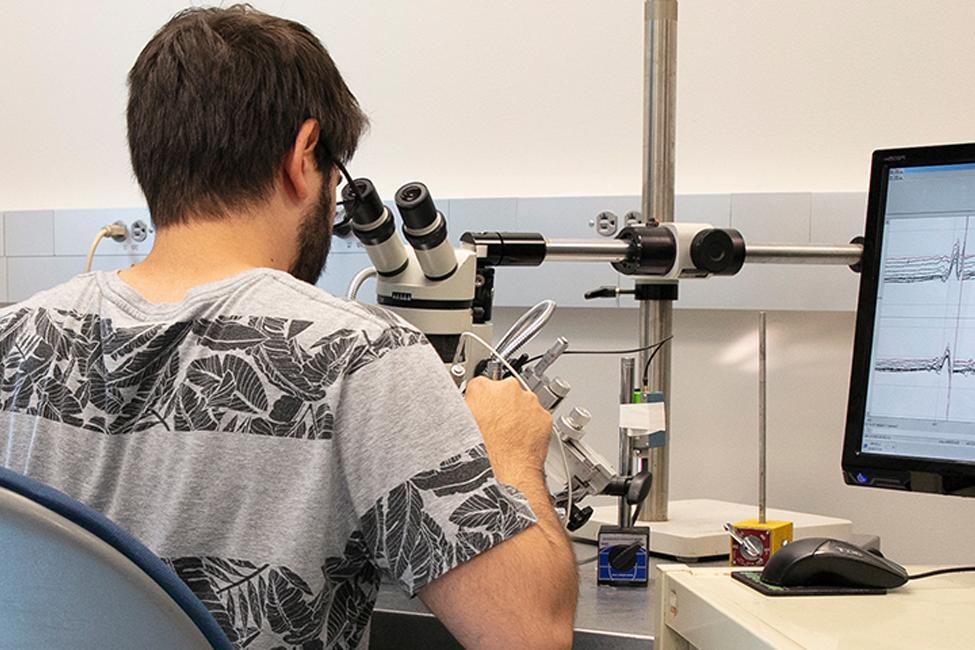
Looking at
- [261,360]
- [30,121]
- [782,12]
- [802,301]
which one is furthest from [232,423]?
[30,121]

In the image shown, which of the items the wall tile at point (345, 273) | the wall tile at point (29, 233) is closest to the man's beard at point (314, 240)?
the wall tile at point (345, 273)

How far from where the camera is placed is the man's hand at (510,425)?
3.65ft

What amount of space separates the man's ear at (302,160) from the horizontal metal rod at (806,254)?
668 millimetres

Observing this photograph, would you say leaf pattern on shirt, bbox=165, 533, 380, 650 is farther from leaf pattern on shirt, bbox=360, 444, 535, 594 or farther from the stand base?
the stand base

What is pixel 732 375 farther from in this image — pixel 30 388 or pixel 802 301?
pixel 30 388

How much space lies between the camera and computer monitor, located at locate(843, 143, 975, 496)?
45.8 inches

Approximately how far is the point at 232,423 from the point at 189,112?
0.35 metres

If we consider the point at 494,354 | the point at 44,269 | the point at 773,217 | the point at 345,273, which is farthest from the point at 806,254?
the point at 44,269

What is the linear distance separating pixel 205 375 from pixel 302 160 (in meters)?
0.28

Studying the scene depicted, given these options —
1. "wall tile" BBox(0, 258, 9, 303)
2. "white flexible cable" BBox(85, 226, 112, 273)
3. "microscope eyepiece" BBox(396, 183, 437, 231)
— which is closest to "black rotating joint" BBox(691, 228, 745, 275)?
"microscope eyepiece" BBox(396, 183, 437, 231)

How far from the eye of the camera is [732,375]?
204cm

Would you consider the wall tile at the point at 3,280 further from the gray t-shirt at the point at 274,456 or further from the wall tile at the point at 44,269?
the gray t-shirt at the point at 274,456

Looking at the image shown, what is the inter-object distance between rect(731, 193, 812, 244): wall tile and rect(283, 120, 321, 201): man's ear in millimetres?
999

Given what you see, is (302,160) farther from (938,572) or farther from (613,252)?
(938,572)
